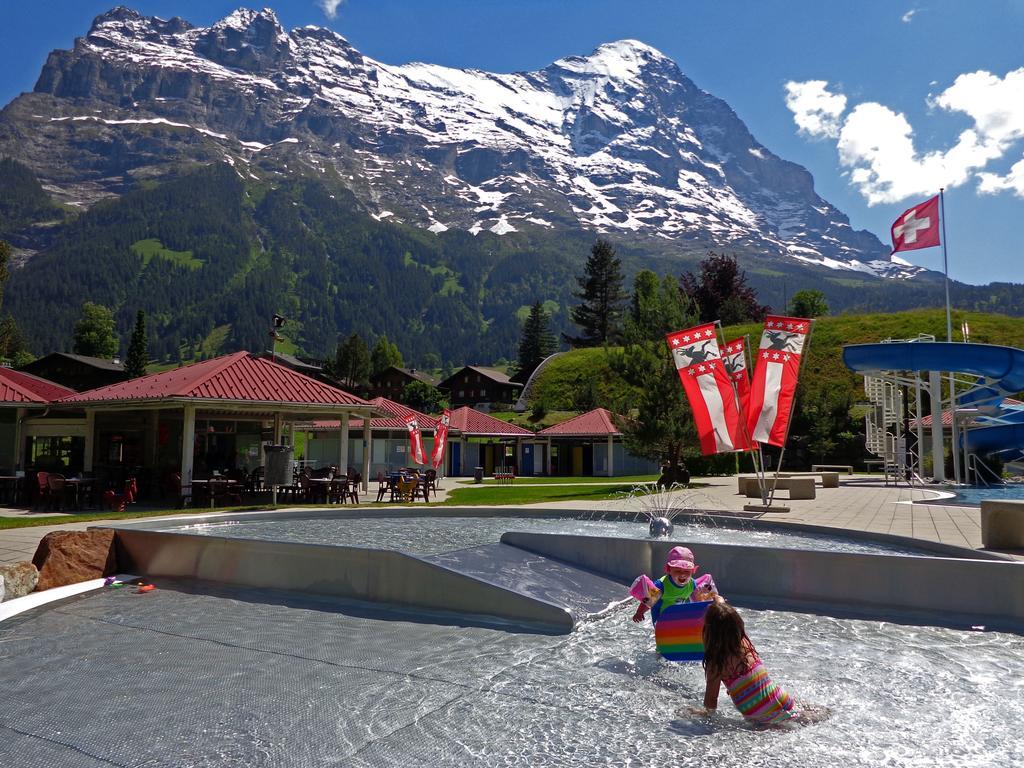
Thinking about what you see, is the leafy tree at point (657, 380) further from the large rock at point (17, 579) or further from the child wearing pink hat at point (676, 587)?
the large rock at point (17, 579)

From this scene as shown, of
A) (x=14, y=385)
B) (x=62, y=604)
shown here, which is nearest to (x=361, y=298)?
(x=14, y=385)

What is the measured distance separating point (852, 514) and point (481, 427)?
→ 78.1ft

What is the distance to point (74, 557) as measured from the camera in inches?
299

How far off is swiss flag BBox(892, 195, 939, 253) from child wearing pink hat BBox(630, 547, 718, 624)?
818 inches

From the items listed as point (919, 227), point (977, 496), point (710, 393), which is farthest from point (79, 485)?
point (919, 227)

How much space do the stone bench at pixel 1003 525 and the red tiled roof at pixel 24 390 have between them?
21.6 meters

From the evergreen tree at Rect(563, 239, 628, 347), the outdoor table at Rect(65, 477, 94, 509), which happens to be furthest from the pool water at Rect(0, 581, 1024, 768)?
the evergreen tree at Rect(563, 239, 628, 347)

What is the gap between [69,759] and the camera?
11.5 feet

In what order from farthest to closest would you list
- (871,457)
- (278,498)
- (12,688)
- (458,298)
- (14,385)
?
(458,298) → (871,457) → (14,385) → (278,498) → (12,688)

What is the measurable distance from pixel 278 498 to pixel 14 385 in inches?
350

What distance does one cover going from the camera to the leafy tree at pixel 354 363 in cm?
7831

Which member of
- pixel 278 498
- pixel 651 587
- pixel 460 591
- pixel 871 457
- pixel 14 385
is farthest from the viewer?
pixel 871 457

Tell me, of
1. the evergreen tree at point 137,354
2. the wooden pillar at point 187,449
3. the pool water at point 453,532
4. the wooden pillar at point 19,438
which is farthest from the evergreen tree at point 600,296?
the pool water at point 453,532

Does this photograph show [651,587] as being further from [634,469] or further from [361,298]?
[361,298]
